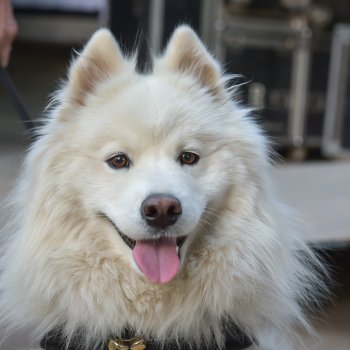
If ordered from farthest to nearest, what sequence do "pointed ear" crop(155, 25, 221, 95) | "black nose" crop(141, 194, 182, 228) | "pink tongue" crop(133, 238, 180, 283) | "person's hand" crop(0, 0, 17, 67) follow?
"person's hand" crop(0, 0, 17, 67) < "pointed ear" crop(155, 25, 221, 95) < "pink tongue" crop(133, 238, 180, 283) < "black nose" crop(141, 194, 182, 228)

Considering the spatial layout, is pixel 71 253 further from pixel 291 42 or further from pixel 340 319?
pixel 291 42

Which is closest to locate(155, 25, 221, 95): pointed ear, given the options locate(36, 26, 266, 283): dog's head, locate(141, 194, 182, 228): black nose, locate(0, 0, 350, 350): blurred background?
locate(36, 26, 266, 283): dog's head

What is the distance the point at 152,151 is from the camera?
2.19m

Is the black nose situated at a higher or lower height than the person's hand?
lower

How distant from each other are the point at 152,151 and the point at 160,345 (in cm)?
65

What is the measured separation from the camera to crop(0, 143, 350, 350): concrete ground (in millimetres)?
3504

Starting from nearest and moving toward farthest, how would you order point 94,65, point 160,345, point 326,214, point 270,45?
point 160,345 < point 94,65 < point 326,214 < point 270,45

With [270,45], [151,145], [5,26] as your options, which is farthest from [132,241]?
[270,45]

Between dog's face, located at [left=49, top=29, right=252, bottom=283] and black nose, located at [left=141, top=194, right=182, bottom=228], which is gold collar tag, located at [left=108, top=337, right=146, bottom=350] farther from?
black nose, located at [left=141, top=194, right=182, bottom=228]

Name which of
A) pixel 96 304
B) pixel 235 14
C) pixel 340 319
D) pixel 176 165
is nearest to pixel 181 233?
pixel 176 165

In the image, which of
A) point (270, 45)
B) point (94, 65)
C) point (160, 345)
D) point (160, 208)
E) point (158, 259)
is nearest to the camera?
point (160, 208)

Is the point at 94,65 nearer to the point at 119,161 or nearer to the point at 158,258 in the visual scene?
the point at 119,161

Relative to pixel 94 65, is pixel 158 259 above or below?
below

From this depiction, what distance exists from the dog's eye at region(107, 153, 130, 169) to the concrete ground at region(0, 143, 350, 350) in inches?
24.2
